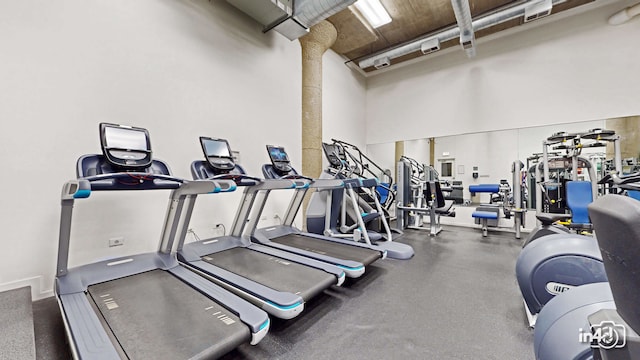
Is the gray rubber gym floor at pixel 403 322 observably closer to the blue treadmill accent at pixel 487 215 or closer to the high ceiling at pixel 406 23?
the blue treadmill accent at pixel 487 215

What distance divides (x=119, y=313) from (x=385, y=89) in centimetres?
760

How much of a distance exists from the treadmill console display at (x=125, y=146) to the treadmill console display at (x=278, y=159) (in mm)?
1543

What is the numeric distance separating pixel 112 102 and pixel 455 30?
608cm

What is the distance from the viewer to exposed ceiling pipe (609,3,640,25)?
4.51 meters

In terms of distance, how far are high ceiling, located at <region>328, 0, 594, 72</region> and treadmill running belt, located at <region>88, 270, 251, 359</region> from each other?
5429 mm

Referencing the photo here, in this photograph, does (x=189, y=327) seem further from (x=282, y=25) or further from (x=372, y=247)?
(x=282, y=25)

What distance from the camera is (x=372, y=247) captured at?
3.21 metres

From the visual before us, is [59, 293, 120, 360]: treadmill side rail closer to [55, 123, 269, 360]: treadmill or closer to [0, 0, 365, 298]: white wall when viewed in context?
[55, 123, 269, 360]: treadmill

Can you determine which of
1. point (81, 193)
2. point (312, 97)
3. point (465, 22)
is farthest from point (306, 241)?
point (465, 22)

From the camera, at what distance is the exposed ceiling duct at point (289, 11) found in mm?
3867

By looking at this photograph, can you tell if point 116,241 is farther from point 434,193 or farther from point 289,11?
point 434,193

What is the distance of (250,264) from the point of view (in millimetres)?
2633

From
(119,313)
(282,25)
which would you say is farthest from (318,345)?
(282,25)

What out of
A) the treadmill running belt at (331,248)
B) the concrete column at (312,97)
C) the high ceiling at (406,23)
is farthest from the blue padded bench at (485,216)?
the high ceiling at (406,23)
